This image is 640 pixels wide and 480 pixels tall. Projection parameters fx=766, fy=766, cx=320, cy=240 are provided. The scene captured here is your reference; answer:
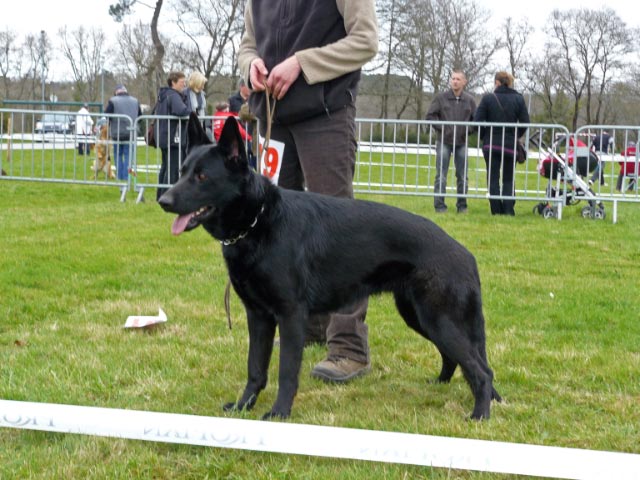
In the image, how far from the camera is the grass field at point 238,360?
2830 mm

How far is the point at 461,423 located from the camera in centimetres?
325

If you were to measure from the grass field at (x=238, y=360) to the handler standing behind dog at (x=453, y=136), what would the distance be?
13.2 feet

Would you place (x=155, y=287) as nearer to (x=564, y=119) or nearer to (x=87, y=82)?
(x=564, y=119)

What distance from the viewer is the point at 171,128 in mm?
12039

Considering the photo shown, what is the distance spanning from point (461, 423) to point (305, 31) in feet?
6.85

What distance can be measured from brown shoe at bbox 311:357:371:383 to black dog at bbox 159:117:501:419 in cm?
49

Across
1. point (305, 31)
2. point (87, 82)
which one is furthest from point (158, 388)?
point (87, 82)

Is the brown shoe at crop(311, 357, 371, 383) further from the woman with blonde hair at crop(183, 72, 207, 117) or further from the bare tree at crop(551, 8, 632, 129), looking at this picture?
the bare tree at crop(551, 8, 632, 129)

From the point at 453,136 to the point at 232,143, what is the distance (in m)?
9.21

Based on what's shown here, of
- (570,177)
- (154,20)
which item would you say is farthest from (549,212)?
(154,20)

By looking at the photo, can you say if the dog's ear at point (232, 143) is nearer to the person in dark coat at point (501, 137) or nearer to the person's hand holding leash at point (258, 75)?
the person's hand holding leash at point (258, 75)

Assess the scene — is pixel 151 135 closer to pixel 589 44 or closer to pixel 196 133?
pixel 196 133

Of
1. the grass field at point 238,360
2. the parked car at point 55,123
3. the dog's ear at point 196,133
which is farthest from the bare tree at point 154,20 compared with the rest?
the dog's ear at point 196,133

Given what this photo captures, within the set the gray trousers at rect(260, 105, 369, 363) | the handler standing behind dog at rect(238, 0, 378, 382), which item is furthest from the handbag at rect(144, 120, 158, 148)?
the gray trousers at rect(260, 105, 369, 363)
